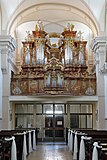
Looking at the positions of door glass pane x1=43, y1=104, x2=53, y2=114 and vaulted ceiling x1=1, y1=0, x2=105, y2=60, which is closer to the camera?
vaulted ceiling x1=1, y1=0, x2=105, y2=60

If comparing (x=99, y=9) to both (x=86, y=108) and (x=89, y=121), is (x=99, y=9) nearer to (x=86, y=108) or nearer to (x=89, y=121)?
(x=86, y=108)

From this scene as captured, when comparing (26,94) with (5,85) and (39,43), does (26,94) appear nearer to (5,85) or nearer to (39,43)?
(5,85)

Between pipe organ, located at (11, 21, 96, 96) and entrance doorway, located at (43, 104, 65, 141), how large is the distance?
8.39ft

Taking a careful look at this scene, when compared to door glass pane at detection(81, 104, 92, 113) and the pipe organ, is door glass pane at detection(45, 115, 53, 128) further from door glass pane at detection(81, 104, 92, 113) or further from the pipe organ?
the pipe organ

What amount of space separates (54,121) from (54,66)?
409 centimetres

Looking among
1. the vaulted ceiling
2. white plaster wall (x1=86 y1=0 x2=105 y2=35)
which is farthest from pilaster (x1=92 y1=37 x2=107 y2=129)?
white plaster wall (x1=86 y1=0 x2=105 y2=35)

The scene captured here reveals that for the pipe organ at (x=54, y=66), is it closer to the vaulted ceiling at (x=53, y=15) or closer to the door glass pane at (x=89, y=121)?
the vaulted ceiling at (x=53, y=15)

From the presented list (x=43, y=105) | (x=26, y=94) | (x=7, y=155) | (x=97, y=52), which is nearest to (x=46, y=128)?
(x=43, y=105)

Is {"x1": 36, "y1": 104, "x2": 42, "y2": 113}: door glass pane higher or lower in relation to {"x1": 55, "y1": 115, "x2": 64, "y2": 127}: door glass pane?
higher

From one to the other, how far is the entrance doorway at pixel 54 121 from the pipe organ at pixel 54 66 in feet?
8.39

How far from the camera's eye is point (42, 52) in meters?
23.3

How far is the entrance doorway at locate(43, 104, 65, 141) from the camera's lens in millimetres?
23500

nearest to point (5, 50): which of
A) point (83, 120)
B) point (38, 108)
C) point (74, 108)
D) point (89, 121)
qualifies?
point (38, 108)

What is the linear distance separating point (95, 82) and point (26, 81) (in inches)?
164
